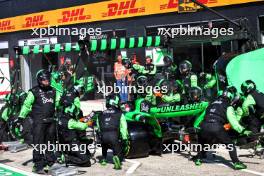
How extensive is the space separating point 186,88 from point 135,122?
5.22 ft

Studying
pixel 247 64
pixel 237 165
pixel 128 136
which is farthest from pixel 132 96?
pixel 237 165

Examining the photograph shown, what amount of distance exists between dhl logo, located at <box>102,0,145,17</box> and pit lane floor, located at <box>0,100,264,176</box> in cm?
1071

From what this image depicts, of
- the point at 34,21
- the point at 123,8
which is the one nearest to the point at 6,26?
the point at 34,21

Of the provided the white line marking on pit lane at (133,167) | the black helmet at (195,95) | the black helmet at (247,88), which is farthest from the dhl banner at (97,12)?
the white line marking on pit lane at (133,167)

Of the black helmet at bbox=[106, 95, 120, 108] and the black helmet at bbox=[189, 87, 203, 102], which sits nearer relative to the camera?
the black helmet at bbox=[106, 95, 120, 108]

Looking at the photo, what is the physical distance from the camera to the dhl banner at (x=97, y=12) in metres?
18.4

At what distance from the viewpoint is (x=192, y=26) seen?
1794 cm

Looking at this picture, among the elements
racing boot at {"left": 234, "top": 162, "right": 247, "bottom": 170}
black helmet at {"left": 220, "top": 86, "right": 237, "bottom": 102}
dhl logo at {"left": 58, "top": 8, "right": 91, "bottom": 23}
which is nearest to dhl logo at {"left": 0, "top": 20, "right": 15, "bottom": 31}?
dhl logo at {"left": 58, "top": 8, "right": 91, "bottom": 23}

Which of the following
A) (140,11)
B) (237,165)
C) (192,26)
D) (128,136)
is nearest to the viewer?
(237,165)

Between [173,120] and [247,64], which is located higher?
[247,64]

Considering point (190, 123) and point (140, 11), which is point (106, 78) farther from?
point (190, 123)

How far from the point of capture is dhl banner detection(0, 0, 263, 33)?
60.3 feet

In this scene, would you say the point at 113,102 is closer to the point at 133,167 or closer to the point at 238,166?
the point at 133,167

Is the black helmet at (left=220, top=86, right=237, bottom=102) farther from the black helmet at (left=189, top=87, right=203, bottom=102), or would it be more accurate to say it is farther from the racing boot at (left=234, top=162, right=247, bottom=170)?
the racing boot at (left=234, top=162, right=247, bottom=170)
